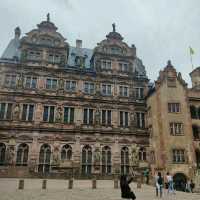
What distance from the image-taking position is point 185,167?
29.5 meters

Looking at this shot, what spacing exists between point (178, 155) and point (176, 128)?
352 cm

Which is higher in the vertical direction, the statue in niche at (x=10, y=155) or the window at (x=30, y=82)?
the window at (x=30, y=82)

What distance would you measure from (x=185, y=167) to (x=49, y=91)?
2023 cm

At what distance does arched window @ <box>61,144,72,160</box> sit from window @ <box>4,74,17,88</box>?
1074 centimetres

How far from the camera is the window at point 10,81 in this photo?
3150 cm

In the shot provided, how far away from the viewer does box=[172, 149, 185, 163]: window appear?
98.1ft

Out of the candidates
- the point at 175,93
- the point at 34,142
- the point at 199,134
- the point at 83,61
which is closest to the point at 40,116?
the point at 34,142

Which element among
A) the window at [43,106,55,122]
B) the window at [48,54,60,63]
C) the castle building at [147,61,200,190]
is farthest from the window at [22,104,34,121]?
the castle building at [147,61,200,190]

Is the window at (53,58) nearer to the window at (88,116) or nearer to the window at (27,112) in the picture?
the window at (27,112)

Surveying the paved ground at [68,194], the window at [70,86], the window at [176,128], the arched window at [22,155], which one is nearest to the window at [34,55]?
the window at [70,86]

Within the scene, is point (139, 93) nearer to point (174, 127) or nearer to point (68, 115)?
point (174, 127)

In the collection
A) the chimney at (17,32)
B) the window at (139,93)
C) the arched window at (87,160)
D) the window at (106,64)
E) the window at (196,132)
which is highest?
the chimney at (17,32)

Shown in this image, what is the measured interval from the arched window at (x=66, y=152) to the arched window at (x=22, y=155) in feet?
14.6

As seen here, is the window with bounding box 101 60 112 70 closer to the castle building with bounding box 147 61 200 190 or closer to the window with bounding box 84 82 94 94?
the window with bounding box 84 82 94 94
